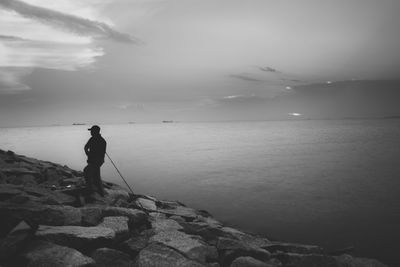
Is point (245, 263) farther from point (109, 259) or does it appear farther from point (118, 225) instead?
point (118, 225)

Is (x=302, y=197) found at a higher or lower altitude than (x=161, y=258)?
lower

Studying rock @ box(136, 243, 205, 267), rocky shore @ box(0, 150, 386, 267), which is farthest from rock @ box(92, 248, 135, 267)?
rock @ box(136, 243, 205, 267)

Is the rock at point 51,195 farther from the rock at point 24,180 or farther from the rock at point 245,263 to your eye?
the rock at point 245,263

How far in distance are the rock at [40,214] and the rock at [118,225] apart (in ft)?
2.54

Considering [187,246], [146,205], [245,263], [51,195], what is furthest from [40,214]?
[146,205]

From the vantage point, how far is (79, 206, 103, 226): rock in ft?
27.2

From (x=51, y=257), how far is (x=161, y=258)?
236 centimetres

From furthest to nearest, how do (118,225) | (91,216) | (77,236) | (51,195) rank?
(51,195)
(91,216)
(118,225)
(77,236)

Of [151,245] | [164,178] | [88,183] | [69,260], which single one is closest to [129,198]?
[88,183]

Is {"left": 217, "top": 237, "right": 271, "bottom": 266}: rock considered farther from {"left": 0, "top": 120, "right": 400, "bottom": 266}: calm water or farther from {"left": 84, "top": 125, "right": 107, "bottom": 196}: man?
{"left": 0, "top": 120, "right": 400, "bottom": 266}: calm water

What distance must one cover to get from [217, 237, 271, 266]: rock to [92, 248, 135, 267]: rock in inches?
105

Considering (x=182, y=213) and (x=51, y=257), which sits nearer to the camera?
(x=51, y=257)

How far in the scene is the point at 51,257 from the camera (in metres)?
5.71

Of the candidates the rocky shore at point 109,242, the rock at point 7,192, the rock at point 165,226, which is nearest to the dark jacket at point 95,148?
the rocky shore at point 109,242
